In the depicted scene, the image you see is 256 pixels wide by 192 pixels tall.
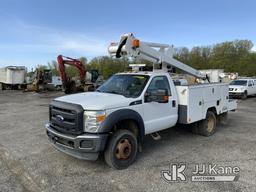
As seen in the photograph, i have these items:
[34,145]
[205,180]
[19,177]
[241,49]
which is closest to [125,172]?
[205,180]

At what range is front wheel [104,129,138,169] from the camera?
4305mm

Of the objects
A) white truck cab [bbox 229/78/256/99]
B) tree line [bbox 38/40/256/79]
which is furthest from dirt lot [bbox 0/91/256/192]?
tree line [bbox 38/40/256/79]

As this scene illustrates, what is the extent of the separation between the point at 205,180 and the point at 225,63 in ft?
192

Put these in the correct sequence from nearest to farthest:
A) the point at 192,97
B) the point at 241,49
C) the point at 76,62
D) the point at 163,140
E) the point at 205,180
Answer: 1. the point at 205,180
2. the point at 192,97
3. the point at 163,140
4. the point at 76,62
5. the point at 241,49

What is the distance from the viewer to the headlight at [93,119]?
409cm

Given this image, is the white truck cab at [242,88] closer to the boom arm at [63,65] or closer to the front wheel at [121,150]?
the boom arm at [63,65]

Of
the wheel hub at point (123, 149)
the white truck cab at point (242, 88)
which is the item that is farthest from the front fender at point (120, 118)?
the white truck cab at point (242, 88)

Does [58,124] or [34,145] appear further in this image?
[34,145]

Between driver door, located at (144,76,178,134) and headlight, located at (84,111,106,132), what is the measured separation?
117 centimetres

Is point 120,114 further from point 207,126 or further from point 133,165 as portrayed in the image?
point 207,126

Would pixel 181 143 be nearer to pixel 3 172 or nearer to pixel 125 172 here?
pixel 125 172

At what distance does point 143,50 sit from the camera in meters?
5.81

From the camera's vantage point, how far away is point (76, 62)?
2344 cm

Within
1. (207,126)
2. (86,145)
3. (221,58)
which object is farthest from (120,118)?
(221,58)
